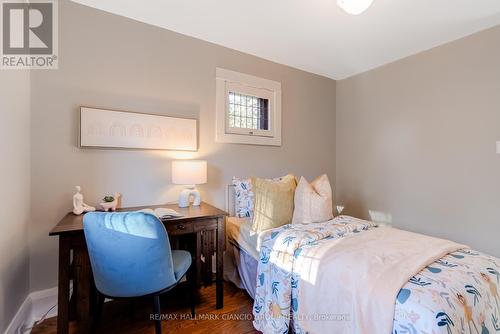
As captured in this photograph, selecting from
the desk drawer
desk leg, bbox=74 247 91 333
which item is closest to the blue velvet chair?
desk leg, bbox=74 247 91 333

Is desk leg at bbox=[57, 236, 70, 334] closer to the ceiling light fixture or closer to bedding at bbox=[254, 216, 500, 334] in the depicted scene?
bedding at bbox=[254, 216, 500, 334]

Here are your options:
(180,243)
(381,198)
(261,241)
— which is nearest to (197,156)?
(180,243)

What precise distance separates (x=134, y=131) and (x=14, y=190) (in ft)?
2.93

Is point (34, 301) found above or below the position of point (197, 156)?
below

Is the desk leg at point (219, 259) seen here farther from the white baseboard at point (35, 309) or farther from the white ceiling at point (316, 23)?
the white ceiling at point (316, 23)

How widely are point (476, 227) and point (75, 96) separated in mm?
3798

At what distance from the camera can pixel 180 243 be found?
7.38 ft

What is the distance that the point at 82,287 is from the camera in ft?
5.00

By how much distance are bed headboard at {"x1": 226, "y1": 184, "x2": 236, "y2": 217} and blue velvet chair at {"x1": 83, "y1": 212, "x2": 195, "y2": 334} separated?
1242 mm

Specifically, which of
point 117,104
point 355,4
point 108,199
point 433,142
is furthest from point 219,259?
point 433,142

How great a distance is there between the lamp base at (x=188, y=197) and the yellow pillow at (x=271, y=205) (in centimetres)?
57

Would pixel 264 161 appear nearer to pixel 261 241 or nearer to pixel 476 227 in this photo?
pixel 261 241

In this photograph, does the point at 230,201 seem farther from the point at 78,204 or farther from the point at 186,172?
the point at 78,204

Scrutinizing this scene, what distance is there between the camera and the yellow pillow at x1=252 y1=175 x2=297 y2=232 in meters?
2.01
